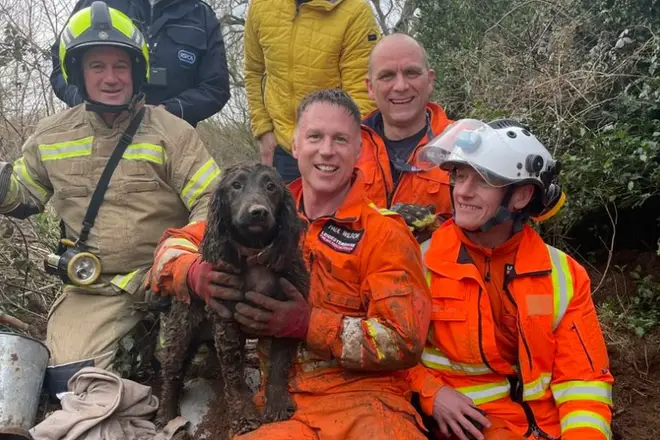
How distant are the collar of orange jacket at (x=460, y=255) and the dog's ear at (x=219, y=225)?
1026mm

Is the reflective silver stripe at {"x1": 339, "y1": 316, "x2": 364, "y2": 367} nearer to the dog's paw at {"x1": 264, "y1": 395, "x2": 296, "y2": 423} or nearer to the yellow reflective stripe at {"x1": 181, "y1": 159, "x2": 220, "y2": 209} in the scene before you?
the dog's paw at {"x1": 264, "y1": 395, "x2": 296, "y2": 423}

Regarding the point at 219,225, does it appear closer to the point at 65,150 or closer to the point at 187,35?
the point at 65,150

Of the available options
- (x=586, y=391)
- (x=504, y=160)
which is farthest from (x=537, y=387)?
(x=504, y=160)

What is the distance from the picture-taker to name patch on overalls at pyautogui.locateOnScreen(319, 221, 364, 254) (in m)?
2.90

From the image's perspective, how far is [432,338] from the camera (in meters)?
3.14

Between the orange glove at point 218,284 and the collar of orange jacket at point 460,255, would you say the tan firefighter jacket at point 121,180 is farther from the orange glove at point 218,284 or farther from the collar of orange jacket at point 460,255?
the collar of orange jacket at point 460,255

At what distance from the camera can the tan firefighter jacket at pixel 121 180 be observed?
4.04m

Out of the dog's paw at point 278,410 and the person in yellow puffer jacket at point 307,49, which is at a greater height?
the person in yellow puffer jacket at point 307,49

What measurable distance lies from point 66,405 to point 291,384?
1244 millimetres

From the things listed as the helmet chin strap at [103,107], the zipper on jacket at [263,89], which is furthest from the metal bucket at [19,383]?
the zipper on jacket at [263,89]

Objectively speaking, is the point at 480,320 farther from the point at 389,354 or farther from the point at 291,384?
the point at 291,384


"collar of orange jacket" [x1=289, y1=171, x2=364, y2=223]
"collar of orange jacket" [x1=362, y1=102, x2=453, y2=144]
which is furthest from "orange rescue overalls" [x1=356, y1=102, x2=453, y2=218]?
"collar of orange jacket" [x1=289, y1=171, x2=364, y2=223]

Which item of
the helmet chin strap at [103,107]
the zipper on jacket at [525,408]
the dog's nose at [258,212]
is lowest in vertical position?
Result: the zipper on jacket at [525,408]

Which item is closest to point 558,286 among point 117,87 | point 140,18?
point 117,87
